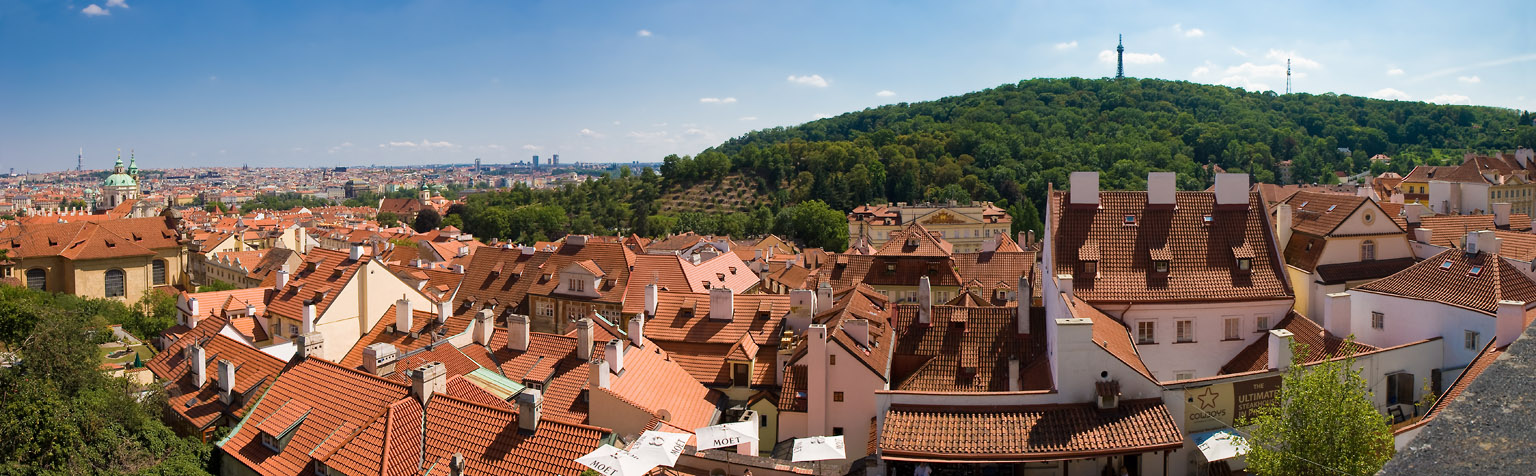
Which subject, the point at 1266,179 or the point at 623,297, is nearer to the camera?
the point at 623,297

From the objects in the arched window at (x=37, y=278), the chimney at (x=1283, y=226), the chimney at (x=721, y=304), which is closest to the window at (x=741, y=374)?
the chimney at (x=721, y=304)

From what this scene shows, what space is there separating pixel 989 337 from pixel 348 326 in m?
→ 24.2

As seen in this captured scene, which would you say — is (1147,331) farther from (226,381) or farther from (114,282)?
(114,282)

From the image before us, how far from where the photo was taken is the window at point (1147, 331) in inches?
1013

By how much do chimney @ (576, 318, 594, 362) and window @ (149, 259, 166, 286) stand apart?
188 feet

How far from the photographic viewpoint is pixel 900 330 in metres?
26.8

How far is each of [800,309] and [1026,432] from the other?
41.7 ft

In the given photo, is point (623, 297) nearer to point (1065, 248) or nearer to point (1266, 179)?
point (1065, 248)

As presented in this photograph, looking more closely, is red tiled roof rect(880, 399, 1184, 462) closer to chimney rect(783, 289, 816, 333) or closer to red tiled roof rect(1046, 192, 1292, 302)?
red tiled roof rect(1046, 192, 1292, 302)

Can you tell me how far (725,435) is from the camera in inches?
767

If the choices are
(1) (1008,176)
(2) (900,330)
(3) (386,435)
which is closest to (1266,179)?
(1) (1008,176)

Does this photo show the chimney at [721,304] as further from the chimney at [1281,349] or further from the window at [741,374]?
the chimney at [1281,349]

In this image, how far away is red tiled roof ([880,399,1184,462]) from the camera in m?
18.2

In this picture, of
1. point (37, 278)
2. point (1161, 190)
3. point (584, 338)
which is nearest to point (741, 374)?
point (584, 338)
